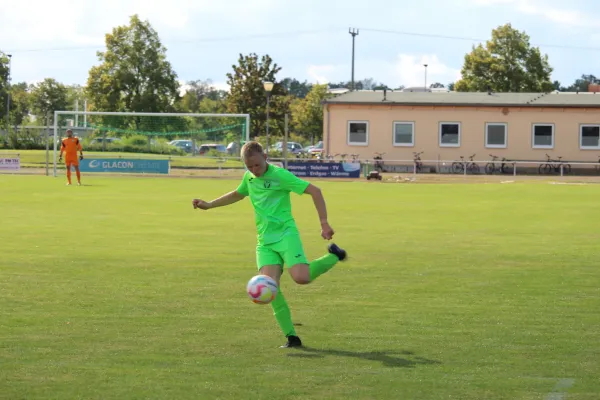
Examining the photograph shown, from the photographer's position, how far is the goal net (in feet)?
163

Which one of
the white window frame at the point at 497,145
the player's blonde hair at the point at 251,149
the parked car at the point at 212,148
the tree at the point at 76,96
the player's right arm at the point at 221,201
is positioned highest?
the tree at the point at 76,96

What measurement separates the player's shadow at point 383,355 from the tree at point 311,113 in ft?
270

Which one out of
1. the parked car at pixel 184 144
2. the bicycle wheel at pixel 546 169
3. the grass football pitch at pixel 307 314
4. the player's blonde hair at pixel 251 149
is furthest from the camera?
the bicycle wheel at pixel 546 169

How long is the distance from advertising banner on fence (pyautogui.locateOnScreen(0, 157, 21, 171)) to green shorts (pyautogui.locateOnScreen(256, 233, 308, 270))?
141ft

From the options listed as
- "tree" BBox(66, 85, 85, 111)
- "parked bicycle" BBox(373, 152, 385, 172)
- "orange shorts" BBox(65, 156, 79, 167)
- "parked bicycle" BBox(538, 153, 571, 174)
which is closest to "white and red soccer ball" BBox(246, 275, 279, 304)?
"orange shorts" BBox(65, 156, 79, 167)

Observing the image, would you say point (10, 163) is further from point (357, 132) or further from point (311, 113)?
point (311, 113)

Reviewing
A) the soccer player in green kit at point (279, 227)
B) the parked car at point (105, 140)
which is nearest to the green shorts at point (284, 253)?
the soccer player in green kit at point (279, 227)

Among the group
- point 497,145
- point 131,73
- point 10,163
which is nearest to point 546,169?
point 497,145

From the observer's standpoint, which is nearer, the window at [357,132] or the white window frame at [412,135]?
the white window frame at [412,135]

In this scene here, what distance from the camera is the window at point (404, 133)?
60750 mm

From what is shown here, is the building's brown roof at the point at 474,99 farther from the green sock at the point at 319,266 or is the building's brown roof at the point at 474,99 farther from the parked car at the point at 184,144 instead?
the green sock at the point at 319,266

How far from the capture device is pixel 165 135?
165 ft

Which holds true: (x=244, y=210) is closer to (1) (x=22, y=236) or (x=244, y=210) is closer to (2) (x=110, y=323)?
(1) (x=22, y=236)

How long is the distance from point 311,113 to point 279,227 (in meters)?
84.6
